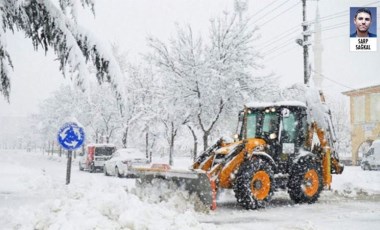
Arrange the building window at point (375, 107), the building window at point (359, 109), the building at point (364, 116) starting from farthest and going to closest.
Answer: the building window at point (359, 109) → the building at point (364, 116) → the building window at point (375, 107)

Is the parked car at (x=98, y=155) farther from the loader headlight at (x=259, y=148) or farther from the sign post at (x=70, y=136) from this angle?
the loader headlight at (x=259, y=148)

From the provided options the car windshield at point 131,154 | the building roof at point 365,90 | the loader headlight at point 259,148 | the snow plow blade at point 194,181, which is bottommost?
the snow plow blade at point 194,181

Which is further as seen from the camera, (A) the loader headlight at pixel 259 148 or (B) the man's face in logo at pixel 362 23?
(B) the man's face in logo at pixel 362 23

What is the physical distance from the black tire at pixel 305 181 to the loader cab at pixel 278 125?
452mm

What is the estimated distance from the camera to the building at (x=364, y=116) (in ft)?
133

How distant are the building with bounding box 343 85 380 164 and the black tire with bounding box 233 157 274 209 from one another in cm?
3252

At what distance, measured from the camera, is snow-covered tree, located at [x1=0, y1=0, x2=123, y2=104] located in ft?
20.8

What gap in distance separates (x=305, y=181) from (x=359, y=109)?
33.1 metres

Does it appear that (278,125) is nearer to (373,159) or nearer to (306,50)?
(306,50)

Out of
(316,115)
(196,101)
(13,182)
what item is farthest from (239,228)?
(196,101)

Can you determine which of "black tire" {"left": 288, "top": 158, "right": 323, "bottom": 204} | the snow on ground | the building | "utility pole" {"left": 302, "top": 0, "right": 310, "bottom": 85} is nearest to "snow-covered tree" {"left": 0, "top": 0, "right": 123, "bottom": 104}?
the snow on ground

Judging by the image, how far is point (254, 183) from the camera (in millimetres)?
10469

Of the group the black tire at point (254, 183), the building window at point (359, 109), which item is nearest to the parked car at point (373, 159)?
the building window at point (359, 109)

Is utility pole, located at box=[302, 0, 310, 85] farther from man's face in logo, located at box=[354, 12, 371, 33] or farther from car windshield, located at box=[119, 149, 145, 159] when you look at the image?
car windshield, located at box=[119, 149, 145, 159]
